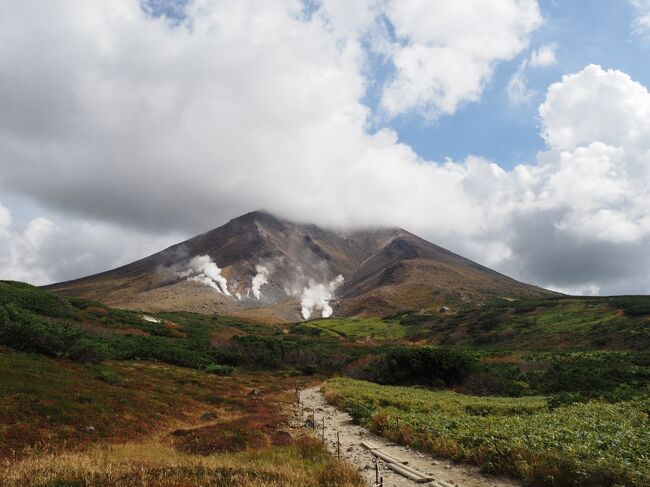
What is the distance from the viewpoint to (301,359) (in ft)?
289

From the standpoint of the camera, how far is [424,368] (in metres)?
55.9

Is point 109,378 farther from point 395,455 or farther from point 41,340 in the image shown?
point 395,455

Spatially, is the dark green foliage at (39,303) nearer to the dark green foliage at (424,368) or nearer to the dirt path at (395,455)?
the dark green foliage at (424,368)

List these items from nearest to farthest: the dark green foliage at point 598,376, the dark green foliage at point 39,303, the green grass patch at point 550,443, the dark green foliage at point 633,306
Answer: the green grass patch at point 550,443, the dark green foliage at point 598,376, the dark green foliage at point 39,303, the dark green foliage at point 633,306

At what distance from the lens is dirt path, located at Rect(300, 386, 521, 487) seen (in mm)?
13977

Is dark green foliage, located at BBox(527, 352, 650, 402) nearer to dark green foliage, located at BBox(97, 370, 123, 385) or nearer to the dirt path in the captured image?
the dirt path

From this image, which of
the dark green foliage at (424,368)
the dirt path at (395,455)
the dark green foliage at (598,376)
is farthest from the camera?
the dark green foliage at (424,368)

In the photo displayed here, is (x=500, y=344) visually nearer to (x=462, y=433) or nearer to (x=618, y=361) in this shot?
(x=618, y=361)

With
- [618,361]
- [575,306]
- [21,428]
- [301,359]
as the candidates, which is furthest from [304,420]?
[575,306]

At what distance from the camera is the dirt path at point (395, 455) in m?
14.0

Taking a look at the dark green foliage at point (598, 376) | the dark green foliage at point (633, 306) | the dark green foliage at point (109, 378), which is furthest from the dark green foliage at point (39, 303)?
the dark green foliage at point (633, 306)

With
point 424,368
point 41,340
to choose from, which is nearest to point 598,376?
point 424,368

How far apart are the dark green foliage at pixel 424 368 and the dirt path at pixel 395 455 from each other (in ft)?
94.8

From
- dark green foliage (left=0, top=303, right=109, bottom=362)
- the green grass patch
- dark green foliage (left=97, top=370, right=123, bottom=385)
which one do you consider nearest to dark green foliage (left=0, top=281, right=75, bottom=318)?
dark green foliage (left=0, top=303, right=109, bottom=362)
